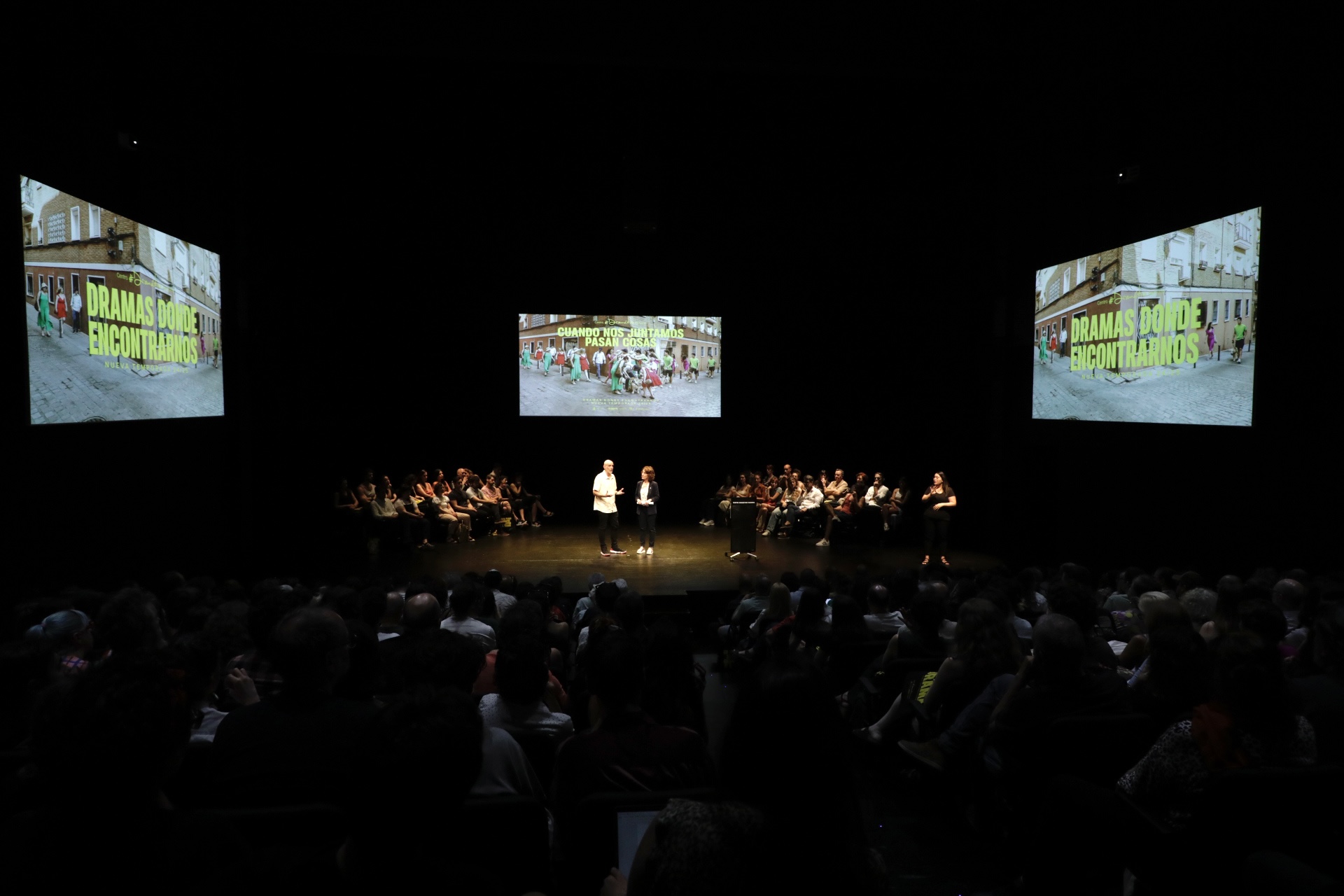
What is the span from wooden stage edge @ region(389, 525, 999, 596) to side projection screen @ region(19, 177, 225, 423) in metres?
2.66

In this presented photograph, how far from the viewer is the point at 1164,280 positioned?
23.1ft

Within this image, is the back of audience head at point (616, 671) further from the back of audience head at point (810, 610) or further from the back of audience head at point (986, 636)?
the back of audience head at point (810, 610)

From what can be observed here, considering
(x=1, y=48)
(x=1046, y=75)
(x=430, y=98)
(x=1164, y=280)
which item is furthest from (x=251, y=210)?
(x=1164, y=280)

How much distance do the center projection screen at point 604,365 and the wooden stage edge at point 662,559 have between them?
1.97 meters

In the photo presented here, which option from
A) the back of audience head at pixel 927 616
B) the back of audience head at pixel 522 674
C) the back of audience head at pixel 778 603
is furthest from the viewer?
the back of audience head at pixel 778 603

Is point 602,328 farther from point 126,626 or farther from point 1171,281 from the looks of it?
point 126,626

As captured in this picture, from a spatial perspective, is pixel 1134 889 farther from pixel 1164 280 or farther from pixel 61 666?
pixel 1164 280

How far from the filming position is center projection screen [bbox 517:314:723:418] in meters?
12.5

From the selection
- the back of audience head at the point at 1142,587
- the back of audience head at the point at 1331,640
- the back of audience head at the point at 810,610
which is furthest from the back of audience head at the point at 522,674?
the back of audience head at the point at 1142,587

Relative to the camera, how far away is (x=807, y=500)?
11648 millimetres

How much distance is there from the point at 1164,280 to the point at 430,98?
7.80 meters

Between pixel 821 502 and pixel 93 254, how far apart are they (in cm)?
878

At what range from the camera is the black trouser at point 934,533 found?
384 inches

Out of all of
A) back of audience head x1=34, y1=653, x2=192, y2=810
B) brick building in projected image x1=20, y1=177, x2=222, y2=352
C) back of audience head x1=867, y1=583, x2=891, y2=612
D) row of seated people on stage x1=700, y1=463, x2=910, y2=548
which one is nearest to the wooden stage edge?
row of seated people on stage x1=700, y1=463, x2=910, y2=548
